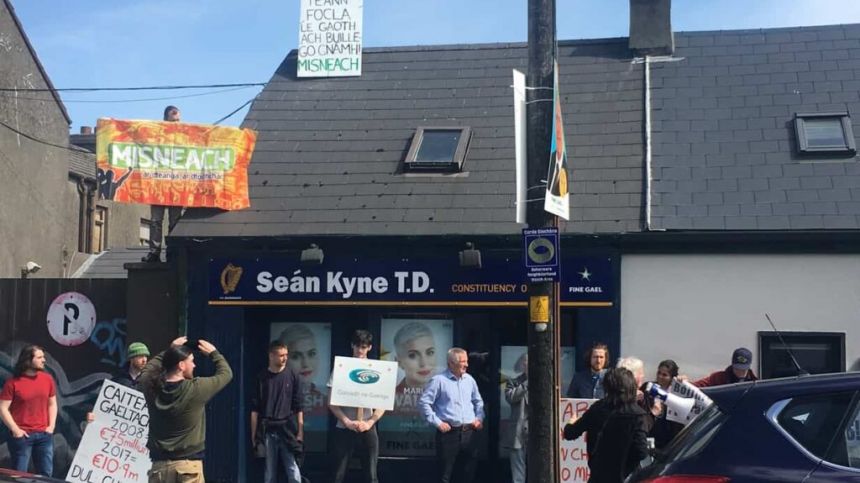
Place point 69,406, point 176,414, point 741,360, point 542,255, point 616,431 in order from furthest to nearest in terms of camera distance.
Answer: point 69,406 < point 741,360 < point 542,255 < point 176,414 < point 616,431

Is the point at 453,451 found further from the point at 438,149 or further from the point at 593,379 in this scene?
the point at 438,149

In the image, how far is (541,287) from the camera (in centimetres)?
800

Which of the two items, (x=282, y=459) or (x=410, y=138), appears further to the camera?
(x=410, y=138)

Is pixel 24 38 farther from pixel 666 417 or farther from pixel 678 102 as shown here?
pixel 666 417

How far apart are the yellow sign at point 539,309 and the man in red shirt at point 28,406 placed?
4.89 m

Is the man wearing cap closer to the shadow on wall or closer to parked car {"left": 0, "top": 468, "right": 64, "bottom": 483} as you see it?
parked car {"left": 0, "top": 468, "right": 64, "bottom": 483}

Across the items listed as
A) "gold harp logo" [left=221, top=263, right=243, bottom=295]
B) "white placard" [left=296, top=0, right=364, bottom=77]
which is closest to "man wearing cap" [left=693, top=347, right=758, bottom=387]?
"gold harp logo" [left=221, top=263, right=243, bottom=295]

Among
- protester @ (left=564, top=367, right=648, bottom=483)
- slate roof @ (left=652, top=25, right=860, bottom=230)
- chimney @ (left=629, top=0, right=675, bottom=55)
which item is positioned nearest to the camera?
protester @ (left=564, top=367, right=648, bottom=483)

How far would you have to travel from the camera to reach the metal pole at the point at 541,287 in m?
7.95

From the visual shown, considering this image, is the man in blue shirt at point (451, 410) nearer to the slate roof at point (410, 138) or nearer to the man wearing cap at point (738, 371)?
the slate roof at point (410, 138)

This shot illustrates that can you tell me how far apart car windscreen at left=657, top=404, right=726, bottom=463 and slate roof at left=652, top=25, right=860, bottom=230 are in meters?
5.69

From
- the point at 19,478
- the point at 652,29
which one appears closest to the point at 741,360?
the point at 652,29

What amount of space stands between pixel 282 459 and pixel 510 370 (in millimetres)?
2768

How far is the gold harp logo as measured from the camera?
11.4m
